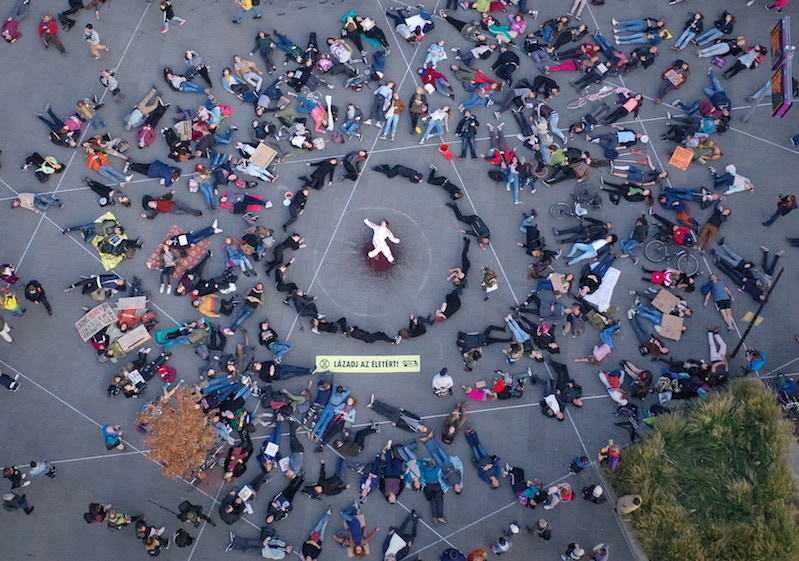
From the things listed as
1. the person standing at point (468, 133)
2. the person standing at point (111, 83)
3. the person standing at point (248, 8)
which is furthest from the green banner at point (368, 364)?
the person standing at point (248, 8)

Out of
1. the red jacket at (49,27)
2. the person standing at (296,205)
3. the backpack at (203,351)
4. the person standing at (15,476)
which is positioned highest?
the red jacket at (49,27)

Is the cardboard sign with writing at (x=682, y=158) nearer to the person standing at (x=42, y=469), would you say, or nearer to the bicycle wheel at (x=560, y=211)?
the bicycle wheel at (x=560, y=211)

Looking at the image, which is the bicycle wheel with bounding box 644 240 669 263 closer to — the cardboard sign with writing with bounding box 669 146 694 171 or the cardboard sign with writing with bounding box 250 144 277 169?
the cardboard sign with writing with bounding box 669 146 694 171

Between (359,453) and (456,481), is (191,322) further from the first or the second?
(456,481)

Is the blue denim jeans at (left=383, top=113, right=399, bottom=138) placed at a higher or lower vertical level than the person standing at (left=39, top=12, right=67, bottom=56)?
lower

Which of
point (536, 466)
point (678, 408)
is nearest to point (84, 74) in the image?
point (536, 466)

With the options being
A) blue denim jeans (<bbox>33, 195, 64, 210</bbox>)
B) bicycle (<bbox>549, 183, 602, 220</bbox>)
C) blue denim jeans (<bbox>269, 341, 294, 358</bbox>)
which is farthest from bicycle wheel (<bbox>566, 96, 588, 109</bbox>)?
blue denim jeans (<bbox>33, 195, 64, 210</bbox>)

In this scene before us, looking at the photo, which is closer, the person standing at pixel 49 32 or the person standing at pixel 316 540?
the person standing at pixel 316 540
